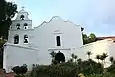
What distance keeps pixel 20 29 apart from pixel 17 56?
671 centimetres

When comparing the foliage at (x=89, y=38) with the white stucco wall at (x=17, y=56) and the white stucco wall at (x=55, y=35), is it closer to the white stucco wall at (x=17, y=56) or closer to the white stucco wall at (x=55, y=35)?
the white stucco wall at (x=55, y=35)

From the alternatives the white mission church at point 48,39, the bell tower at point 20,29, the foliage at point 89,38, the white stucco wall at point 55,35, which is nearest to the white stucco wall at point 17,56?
the white mission church at point 48,39

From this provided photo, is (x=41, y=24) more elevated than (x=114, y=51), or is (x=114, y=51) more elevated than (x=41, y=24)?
(x=41, y=24)

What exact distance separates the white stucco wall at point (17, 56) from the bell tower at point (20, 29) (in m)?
3.35

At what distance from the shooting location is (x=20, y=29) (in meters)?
37.5

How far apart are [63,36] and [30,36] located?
174 inches

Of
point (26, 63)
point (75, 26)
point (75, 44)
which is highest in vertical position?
point (75, 26)

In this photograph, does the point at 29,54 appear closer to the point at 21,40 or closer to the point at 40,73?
the point at 21,40

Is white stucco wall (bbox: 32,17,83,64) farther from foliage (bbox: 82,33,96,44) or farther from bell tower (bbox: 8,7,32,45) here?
foliage (bbox: 82,33,96,44)

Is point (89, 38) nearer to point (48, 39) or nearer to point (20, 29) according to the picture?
point (48, 39)

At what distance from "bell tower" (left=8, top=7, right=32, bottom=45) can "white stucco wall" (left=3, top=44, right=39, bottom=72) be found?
3.35 metres

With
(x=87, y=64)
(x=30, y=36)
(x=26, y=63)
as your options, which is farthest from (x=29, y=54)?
(x=87, y=64)

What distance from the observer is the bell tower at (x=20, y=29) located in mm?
36963

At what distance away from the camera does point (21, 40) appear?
3697 centimetres
